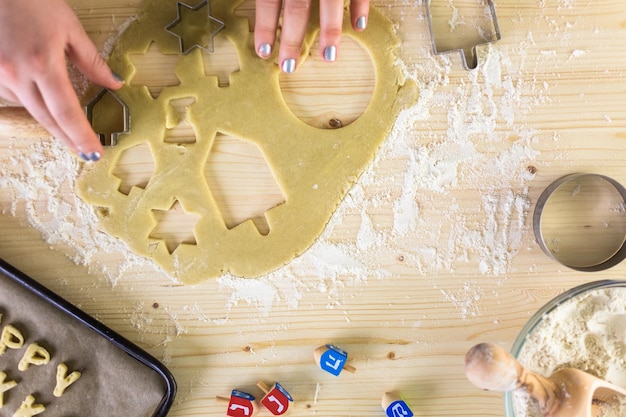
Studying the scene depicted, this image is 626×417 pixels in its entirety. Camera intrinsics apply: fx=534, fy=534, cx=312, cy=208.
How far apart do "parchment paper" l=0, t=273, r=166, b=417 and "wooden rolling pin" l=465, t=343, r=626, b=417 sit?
0.56 metres

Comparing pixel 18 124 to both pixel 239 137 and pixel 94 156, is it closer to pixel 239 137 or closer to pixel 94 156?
pixel 94 156

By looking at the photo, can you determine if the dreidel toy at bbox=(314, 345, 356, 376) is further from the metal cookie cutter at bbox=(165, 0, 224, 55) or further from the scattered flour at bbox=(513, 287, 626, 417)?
the metal cookie cutter at bbox=(165, 0, 224, 55)

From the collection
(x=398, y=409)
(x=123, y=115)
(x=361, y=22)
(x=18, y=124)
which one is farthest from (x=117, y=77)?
(x=398, y=409)

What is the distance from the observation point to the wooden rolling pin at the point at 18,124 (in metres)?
0.94

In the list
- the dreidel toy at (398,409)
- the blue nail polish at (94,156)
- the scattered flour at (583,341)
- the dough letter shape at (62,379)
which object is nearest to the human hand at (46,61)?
the blue nail polish at (94,156)

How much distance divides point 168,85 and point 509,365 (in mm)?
748

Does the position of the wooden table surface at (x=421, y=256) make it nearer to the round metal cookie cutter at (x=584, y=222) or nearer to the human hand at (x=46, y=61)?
the round metal cookie cutter at (x=584, y=222)

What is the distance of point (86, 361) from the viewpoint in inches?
38.0

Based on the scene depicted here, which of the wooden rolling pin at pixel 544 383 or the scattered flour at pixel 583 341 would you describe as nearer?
the wooden rolling pin at pixel 544 383

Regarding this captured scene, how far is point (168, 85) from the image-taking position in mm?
995

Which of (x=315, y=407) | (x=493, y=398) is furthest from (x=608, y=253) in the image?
(x=315, y=407)

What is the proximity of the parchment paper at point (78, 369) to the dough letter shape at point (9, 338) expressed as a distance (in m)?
A: 0.01

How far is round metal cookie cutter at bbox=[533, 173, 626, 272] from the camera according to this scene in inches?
39.6

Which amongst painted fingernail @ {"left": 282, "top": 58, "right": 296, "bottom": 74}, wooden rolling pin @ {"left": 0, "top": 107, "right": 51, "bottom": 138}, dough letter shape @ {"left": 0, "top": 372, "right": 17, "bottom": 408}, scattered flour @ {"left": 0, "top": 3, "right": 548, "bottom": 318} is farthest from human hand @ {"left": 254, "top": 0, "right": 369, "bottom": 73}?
dough letter shape @ {"left": 0, "top": 372, "right": 17, "bottom": 408}
